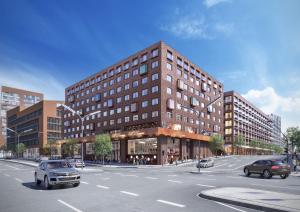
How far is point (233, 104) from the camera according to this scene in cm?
10875

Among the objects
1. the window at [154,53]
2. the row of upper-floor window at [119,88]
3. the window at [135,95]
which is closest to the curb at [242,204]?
the row of upper-floor window at [119,88]

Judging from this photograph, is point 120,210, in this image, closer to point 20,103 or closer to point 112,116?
point 112,116

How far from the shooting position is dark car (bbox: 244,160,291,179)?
22.3 meters

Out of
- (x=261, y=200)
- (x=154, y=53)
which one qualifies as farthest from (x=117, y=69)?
(x=261, y=200)

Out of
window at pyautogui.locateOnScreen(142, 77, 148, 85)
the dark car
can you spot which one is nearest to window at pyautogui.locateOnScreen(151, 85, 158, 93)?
window at pyautogui.locateOnScreen(142, 77, 148, 85)

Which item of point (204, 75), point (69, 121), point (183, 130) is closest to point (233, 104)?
point (204, 75)

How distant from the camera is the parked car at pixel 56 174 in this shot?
14672 millimetres

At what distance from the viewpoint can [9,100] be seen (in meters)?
160

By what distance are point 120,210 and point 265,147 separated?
14230cm

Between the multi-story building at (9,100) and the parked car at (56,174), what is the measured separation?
161222 mm

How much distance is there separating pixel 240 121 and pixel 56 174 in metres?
109

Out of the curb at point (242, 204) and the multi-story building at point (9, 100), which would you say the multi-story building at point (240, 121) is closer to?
the curb at point (242, 204)

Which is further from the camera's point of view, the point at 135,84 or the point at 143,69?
the point at 135,84

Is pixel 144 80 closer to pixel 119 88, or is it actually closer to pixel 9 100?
pixel 119 88
